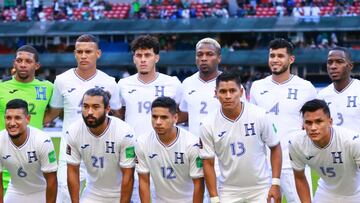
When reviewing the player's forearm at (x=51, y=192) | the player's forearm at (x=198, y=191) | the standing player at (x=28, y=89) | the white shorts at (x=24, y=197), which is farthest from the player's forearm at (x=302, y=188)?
the standing player at (x=28, y=89)

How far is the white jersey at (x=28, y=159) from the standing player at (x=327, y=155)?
2.42 metres

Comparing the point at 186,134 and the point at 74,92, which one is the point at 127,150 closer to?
the point at 186,134

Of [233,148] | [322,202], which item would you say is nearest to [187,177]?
[233,148]

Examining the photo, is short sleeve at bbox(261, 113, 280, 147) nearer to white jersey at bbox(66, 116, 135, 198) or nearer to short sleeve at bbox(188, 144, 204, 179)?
short sleeve at bbox(188, 144, 204, 179)

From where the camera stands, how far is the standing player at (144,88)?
8008mm

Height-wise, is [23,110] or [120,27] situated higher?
[120,27]

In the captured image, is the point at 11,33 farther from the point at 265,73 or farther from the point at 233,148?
the point at 233,148

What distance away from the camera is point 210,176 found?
22.8ft

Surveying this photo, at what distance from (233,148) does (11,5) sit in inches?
1361

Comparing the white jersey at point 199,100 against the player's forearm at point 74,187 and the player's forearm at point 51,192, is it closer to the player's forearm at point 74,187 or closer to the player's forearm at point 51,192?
the player's forearm at point 74,187

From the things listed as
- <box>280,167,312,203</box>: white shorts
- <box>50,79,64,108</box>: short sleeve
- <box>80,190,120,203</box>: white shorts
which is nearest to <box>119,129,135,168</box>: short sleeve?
<box>80,190,120,203</box>: white shorts

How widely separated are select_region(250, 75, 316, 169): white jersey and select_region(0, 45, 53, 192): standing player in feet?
8.03

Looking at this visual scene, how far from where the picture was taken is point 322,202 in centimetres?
723

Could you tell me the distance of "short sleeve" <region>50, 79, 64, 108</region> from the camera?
8258 millimetres
